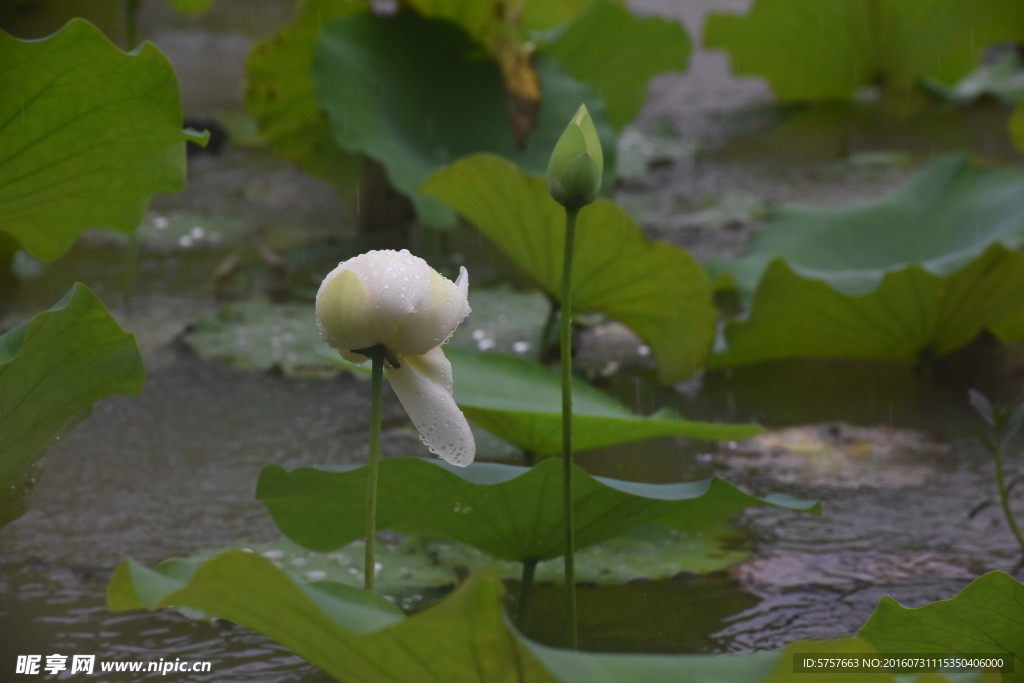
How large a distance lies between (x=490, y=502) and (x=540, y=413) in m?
0.19

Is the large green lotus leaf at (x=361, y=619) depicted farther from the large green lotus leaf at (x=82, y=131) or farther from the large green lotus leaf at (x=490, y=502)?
the large green lotus leaf at (x=82, y=131)

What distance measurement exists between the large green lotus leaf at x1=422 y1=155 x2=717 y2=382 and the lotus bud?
24.8 inches

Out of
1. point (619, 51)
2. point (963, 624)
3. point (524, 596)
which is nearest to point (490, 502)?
point (524, 596)

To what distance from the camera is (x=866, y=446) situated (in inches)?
54.6

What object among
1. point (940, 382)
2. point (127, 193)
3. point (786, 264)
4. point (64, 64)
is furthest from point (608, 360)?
point (64, 64)

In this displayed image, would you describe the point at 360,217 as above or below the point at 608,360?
above

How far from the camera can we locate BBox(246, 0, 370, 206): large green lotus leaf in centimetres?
215

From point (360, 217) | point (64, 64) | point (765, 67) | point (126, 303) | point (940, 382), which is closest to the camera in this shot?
point (64, 64)

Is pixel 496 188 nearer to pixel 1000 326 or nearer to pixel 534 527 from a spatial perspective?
pixel 534 527

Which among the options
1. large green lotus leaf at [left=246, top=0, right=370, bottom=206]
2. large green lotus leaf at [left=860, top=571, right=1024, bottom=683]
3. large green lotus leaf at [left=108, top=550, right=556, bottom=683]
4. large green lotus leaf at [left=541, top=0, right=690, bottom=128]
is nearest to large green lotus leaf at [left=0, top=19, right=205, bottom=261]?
large green lotus leaf at [left=108, top=550, right=556, bottom=683]

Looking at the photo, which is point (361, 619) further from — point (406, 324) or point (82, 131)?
point (82, 131)

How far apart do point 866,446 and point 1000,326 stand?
0.37 m

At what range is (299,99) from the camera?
7.39 feet

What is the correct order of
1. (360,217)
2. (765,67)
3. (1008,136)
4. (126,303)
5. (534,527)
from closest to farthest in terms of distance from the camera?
(534,527) < (126,303) < (360,217) < (1008,136) < (765,67)
